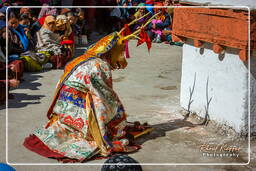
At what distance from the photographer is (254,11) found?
5.41 m

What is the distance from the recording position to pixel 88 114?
17.1 ft

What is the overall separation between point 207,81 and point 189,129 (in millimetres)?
776

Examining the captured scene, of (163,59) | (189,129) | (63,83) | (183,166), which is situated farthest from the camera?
(163,59)

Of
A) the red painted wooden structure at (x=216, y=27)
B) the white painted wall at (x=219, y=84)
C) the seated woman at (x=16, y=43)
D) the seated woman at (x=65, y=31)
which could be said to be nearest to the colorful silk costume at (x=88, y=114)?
the red painted wooden structure at (x=216, y=27)

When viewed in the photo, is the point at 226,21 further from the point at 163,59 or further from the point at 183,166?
the point at 163,59

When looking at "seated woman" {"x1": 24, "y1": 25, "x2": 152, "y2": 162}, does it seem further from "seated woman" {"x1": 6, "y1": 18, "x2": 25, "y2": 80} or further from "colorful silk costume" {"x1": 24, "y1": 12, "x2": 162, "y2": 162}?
"seated woman" {"x1": 6, "y1": 18, "x2": 25, "y2": 80}

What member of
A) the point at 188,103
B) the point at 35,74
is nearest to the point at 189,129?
the point at 188,103

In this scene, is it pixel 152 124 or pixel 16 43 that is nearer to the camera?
pixel 152 124

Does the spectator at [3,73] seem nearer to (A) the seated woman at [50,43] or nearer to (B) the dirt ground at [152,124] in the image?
(B) the dirt ground at [152,124]

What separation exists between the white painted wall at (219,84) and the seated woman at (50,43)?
168 inches

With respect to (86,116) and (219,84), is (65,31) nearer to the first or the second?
(219,84)

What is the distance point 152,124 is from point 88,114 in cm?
151

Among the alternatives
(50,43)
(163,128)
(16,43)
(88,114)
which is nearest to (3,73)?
(16,43)

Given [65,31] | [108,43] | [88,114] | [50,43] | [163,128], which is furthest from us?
[65,31]
